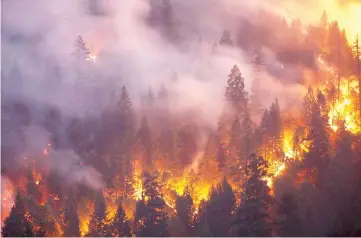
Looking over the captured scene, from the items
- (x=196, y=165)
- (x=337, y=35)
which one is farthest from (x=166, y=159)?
(x=337, y=35)

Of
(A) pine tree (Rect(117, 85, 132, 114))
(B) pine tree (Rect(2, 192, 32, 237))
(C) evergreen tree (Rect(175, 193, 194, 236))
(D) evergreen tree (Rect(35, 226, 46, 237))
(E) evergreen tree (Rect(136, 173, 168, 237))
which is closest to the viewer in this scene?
(E) evergreen tree (Rect(136, 173, 168, 237))

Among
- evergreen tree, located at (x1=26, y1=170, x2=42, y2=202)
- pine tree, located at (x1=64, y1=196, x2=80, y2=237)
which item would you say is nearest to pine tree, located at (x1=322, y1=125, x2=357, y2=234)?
pine tree, located at (x1=64, y1=196, x2=80, y2=237)

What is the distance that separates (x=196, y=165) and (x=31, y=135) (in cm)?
4160

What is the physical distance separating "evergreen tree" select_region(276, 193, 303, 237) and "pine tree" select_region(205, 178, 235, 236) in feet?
24.6

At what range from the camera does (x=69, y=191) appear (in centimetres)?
9244

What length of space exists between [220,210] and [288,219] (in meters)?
10.2

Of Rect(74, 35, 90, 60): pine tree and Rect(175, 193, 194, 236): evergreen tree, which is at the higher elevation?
Rect(74, 35, 90, 60): pine tree

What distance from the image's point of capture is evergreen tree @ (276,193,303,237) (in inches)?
2539

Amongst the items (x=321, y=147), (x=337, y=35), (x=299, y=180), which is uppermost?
(x=337, y=35)

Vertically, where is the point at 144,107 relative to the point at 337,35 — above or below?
below

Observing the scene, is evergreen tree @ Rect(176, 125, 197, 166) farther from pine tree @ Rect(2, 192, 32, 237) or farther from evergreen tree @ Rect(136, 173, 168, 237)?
pine tree @ Rect(2, 192, 32, 237)

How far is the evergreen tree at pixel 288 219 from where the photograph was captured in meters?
64.5

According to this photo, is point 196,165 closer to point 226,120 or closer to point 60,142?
point 226,120

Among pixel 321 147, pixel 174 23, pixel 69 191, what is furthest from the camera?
pixel 174 23
